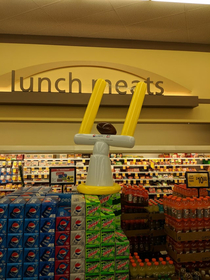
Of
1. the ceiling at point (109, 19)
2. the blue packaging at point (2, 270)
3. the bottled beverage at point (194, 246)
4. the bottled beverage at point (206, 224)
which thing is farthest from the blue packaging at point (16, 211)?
the ceiling at point (109, 19)

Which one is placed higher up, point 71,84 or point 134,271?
point 71,84

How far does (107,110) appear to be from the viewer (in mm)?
3373

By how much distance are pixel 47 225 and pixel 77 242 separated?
264mm

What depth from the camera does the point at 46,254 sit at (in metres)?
1.54

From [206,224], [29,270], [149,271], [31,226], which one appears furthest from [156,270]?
[31,226]

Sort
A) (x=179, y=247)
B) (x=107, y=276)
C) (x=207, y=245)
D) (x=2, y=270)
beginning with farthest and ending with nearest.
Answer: (x=207, y=245)
(x=179, y=247)
(x=107, y=276)
(x=2, y=270)

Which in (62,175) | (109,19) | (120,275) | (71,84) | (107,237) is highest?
(109,19)

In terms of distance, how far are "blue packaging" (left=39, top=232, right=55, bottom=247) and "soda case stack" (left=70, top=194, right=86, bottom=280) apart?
0.47ft

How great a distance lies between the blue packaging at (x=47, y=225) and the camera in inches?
61.2

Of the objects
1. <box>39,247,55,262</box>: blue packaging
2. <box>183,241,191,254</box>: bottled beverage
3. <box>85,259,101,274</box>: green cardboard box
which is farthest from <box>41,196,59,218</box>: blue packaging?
<box>183,241,191,254</box>: bottled beverage

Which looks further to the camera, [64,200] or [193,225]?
[193,225]

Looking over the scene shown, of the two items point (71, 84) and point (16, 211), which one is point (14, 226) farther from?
point (71, 84)

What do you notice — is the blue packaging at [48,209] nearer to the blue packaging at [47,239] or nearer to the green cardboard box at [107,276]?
the blue packaging at [47,239]

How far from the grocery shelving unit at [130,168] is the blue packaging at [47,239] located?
4.61 metres
